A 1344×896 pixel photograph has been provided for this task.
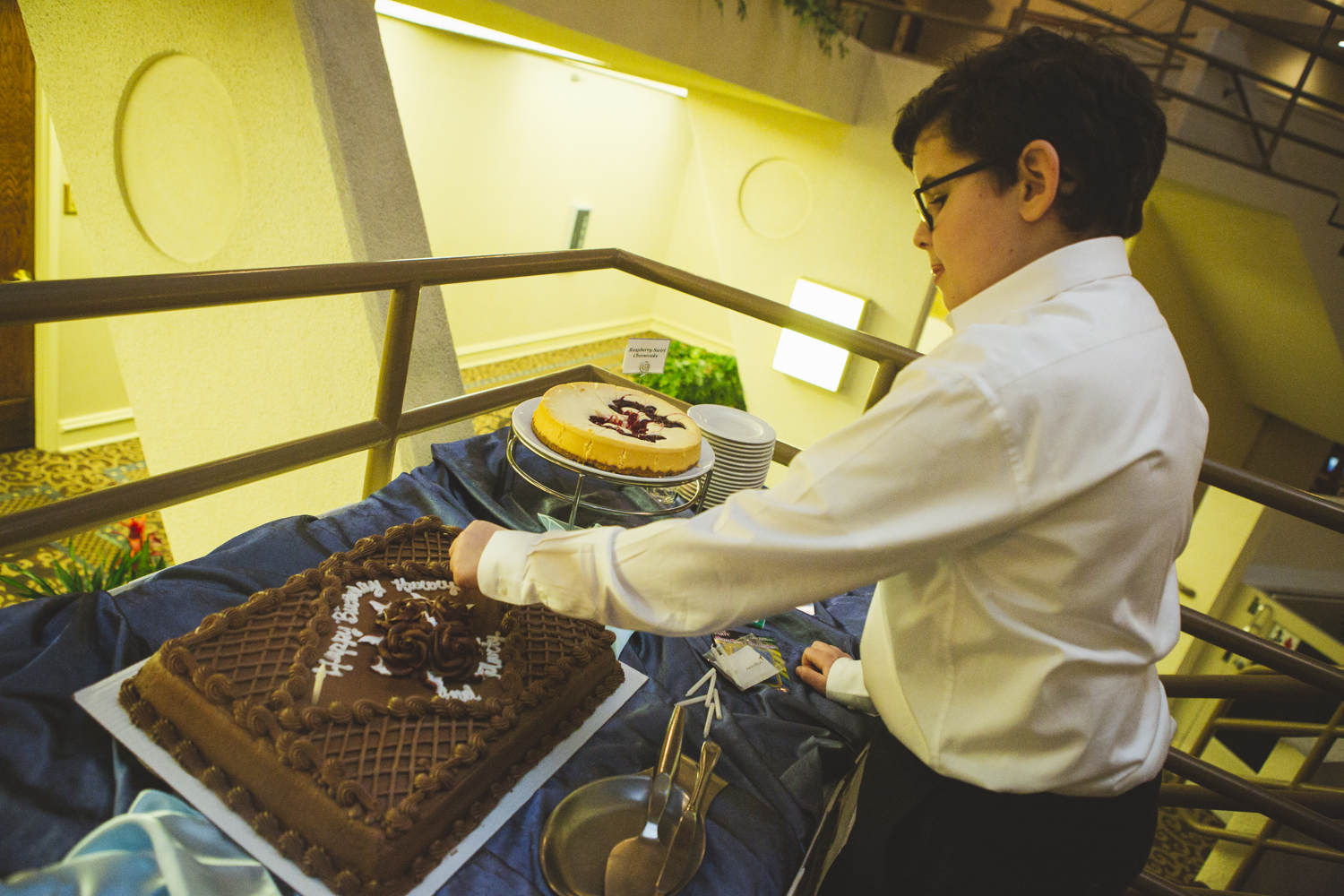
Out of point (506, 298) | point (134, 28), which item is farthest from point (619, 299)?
point (134, 28)

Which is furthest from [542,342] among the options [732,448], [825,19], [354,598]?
[354,598]

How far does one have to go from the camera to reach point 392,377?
1.59m

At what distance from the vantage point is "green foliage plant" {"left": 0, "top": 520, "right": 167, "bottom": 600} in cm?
259

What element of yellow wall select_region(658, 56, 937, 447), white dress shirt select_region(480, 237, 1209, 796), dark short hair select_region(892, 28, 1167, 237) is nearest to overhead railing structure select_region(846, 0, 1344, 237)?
yellow wall select_region(658, 56, 937, 447)

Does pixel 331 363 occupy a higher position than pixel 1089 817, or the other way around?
pixel 1089 817

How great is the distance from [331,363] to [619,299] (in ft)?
23.6

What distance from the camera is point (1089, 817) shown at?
0.95m

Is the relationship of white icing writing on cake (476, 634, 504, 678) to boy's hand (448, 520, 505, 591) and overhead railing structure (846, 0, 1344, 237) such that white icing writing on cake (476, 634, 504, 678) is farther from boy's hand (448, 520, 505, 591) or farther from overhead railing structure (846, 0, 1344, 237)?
overhead railing structure (846, 0, 1344, 237)

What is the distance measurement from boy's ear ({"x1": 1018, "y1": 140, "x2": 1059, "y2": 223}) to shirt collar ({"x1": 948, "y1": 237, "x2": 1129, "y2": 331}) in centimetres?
5

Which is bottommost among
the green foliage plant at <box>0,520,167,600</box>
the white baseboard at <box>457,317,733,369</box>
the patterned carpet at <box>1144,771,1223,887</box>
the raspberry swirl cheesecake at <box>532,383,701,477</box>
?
the patterned carpet at <box>1144,771,1223,887</box>

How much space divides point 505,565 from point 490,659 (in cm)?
16

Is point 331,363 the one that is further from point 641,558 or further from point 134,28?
point 641,558

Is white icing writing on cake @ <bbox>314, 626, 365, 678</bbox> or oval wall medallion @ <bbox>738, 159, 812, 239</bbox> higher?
oval wall medallion @ <bbox>738, 159, 812, 239</bbox>

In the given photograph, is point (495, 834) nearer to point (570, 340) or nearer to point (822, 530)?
point (822, 530)
